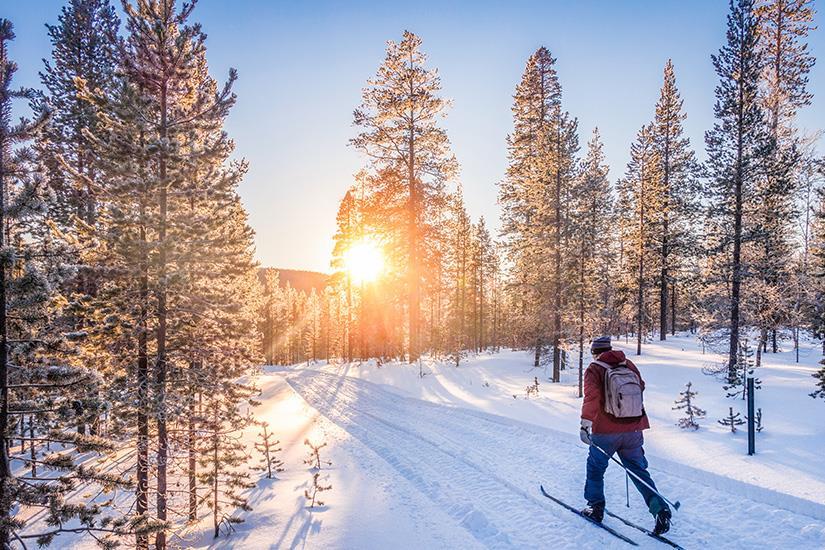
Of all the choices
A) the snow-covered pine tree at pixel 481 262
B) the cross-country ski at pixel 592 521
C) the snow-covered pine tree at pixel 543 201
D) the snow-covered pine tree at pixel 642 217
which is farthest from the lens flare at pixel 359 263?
the cross-country ski at pixel 592 521

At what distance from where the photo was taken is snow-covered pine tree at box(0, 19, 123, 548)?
5.28m

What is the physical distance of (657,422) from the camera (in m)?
11.5

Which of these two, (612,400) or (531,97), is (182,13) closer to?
(612,400)

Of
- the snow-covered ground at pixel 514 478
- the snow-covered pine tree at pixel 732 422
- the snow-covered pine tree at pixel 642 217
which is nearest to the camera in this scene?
the snow-covered ground at pixel 514 478

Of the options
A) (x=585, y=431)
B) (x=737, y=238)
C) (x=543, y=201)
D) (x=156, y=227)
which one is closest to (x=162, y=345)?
(x=156, y=227)

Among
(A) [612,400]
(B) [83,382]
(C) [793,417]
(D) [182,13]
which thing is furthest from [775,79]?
(B) [83,382]

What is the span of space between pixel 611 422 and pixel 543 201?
51.8 ft

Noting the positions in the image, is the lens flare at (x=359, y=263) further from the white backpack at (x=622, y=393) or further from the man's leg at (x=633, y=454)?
the man's leg at (x=633, y=454)

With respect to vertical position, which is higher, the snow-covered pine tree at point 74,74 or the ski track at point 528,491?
the snow-covered pine tree at point 74,74

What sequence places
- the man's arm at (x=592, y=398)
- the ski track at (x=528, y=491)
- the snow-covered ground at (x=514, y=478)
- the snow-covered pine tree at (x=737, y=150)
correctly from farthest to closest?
the snow-covered pine tree at (x=737, y=150) < the man's arm at (x=592, y=398) < the snow-covered ground at (x=514, y=478) < the ski track at (x=528, y=491)

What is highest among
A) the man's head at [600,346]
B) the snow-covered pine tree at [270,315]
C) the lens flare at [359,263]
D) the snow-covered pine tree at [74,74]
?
the snow-covered pine tree at [74,74]

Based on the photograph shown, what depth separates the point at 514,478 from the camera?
7.90 metres

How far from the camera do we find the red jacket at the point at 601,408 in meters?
6.05

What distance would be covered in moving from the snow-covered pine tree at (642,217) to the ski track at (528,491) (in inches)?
893
